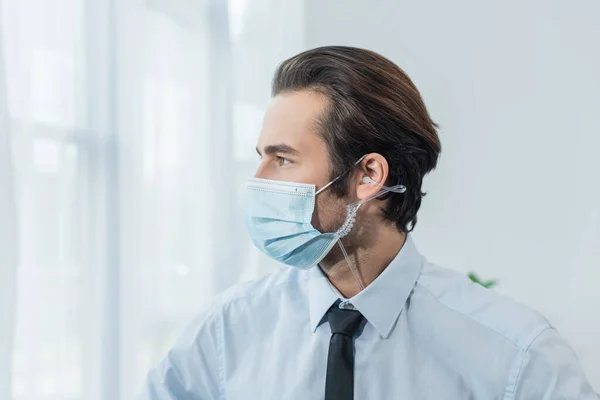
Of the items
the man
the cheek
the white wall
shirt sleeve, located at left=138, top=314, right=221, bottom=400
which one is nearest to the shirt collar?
the man

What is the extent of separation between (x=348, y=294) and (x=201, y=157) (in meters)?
0.92

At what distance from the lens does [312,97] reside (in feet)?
4.56

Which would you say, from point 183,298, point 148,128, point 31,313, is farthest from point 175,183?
point 31,313

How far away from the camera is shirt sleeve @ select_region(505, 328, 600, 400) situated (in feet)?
3.95

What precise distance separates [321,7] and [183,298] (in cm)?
132

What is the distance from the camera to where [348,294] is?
1400 millimetres

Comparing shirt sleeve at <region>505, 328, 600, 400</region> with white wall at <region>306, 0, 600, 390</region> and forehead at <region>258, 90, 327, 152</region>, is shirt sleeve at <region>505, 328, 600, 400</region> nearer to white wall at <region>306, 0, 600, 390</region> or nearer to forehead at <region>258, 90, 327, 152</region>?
forehead at <region>258, 90, 327, 152</region>

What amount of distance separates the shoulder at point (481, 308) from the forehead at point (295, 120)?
387 millimetres

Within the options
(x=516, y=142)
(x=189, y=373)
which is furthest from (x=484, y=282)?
(x=189, y=373)

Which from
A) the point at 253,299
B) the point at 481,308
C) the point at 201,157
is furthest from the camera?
the point at 201,157

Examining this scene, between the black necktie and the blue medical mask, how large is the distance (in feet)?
0.41

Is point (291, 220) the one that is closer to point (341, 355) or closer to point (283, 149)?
point (283, 149)

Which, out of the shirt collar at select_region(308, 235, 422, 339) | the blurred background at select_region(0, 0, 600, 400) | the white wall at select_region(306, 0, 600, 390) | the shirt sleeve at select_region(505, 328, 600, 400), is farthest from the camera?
the white wall at select_region(306, 0, 600, 390)

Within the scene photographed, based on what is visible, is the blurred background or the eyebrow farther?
the blurred background
